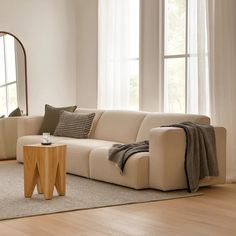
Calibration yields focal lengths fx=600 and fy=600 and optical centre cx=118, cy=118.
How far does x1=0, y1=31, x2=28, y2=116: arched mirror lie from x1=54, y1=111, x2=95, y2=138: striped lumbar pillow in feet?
4.18

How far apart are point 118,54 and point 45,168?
3304 mm

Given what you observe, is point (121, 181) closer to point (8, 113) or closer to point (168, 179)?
point (168, 179)

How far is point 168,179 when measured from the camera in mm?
5738

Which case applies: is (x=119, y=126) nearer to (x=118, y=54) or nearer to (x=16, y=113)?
(x=118, y=54)

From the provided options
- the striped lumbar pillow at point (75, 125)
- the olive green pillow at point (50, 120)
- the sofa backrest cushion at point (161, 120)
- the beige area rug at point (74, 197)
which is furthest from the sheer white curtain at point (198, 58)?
the olive green pillow at point (50, 120)

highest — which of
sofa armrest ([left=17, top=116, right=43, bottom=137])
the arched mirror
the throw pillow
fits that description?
the arched mirror

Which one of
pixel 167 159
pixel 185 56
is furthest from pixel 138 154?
pixel 185 56

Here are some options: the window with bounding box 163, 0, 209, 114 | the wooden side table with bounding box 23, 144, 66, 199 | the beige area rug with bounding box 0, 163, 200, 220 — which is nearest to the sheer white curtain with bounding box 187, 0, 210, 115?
the window with bounding box 163, 0, 209, 114

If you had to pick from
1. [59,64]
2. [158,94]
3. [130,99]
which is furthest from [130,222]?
[59,64]

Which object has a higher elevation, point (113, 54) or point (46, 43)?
point (46, 43)

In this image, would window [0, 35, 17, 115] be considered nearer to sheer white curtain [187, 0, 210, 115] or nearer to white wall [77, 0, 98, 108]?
white wall [77, 0, 98, 108]

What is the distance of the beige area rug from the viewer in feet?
16.3

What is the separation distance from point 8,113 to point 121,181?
3068mm

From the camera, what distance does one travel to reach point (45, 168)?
5.35 metres
